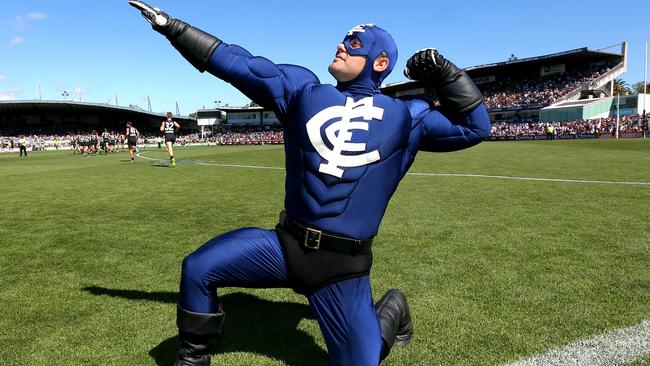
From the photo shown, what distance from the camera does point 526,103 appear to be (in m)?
60.5

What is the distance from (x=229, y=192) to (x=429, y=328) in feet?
25.7

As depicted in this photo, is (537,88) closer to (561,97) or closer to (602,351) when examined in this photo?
(561,97)

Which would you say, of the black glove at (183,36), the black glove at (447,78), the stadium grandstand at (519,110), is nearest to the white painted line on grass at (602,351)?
the black glove at (447,78)

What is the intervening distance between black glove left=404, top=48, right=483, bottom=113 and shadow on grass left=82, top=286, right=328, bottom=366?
6.02ft

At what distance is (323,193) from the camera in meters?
2.32

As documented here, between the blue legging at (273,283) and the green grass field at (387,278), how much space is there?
2.24 ft

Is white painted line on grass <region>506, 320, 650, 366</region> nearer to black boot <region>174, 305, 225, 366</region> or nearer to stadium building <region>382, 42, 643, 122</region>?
black boot <region>174, 305, 225, 366</region>

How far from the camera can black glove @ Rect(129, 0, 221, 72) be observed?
244cm

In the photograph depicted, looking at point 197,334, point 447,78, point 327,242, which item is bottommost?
point 197,334

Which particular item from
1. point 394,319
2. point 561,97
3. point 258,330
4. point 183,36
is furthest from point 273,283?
point 561,97

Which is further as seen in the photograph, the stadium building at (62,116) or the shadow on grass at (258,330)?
the stadium building at (62,116)

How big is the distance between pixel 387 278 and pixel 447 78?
239 centimetres

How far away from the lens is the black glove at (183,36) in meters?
2.44

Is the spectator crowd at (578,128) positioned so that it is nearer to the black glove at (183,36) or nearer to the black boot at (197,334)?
the black glove at (183,36)
